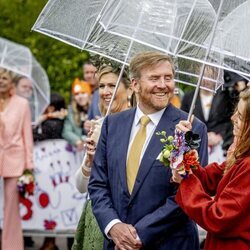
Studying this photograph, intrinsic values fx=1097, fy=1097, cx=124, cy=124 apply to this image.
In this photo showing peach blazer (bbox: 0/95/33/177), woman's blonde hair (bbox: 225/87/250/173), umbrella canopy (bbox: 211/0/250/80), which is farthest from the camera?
peach blazer (bbox: 0/95/33/177)

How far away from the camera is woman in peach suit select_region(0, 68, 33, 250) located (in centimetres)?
1189

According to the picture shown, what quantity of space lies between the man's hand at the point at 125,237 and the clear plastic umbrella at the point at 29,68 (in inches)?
225

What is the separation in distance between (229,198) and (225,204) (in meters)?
0.04

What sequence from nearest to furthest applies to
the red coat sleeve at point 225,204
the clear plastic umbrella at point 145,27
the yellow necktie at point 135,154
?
the red coat sleeve at point 225,204 < the clear plastic umbrella at point 145,27 < the yellow necktie at point 135,154

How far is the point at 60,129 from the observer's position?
12.7 metres

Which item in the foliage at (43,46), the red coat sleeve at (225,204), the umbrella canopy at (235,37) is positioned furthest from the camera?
the foliage at (43,46)

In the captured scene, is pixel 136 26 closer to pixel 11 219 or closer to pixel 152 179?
pixel 152 179

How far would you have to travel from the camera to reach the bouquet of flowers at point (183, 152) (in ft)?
19.6

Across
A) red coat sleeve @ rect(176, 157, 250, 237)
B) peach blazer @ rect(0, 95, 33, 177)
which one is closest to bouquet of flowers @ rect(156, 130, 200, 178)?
red coat sleeve @ rect(176, 157, 250, 237)

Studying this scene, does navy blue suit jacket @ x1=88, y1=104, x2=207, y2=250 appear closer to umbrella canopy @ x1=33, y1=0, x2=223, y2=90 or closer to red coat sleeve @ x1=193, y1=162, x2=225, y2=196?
red coat sleeve @ x1=193, y1=162, x2=225, y2=196

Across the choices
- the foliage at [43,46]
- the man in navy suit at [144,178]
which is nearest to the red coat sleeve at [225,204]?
the man in navy suit at [144,178]

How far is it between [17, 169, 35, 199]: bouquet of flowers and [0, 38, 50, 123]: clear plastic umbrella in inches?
32.9

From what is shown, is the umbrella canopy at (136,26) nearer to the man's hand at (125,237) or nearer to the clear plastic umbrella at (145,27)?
the clear plastic umbrella at (145,27)

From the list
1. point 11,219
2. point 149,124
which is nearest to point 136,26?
point 149,124
